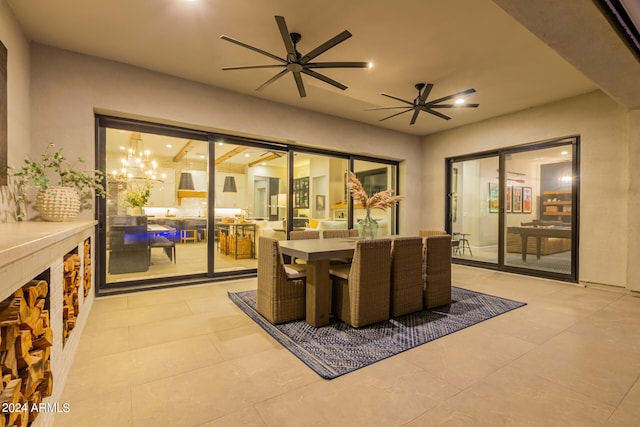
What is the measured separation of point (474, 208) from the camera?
21.4ft

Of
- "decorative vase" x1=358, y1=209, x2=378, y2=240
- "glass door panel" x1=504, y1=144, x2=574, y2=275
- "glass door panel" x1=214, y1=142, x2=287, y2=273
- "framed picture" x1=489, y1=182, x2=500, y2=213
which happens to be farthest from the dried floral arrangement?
"framed picture" x1=489, y1=182, x2=500, y2=213

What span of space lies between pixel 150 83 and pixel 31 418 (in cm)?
383

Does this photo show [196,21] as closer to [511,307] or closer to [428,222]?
[511,307]

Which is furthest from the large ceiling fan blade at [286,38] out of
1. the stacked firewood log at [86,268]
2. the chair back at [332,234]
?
the stacked firewood log at [86,268]

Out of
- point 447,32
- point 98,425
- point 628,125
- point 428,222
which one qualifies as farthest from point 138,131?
point 628,125

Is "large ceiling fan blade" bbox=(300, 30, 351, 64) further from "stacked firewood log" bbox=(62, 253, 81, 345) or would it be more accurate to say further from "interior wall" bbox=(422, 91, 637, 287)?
"interior wall" bbox=(422, 91, 637, 287)

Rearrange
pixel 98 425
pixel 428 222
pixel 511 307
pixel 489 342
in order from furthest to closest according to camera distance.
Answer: pixel 428 222 < pixel 511 307 < pixel 489 342 < pixel 98 425

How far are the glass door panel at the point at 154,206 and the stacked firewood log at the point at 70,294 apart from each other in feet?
5.91

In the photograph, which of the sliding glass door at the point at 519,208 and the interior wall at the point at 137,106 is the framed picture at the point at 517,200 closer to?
the sliding glass door at the point at 519,208

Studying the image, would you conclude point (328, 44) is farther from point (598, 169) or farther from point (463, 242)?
point (463, 242)

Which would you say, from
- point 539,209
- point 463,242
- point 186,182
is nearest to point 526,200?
point 539,209

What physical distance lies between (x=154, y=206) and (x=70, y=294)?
7.82ft

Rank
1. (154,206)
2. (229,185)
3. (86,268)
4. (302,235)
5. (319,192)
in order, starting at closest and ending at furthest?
(86,268) < (302,235) < (154,206) < (229,185) < (319,192)

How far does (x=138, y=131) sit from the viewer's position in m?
4.08
